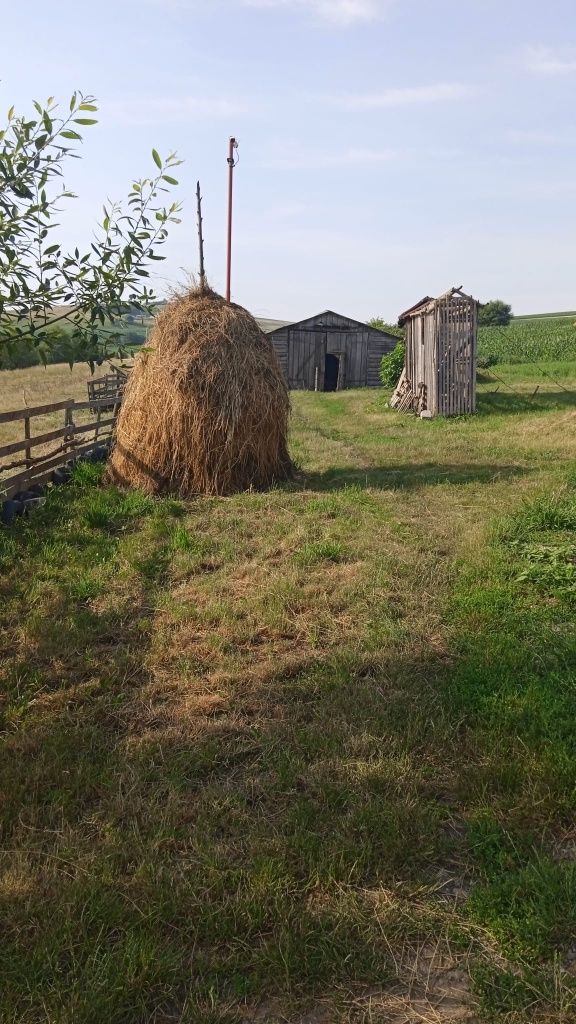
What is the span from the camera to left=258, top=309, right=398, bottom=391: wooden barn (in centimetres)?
3378

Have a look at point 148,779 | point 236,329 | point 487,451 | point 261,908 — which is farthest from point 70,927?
point 487,451

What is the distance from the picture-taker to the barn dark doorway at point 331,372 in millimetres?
35719

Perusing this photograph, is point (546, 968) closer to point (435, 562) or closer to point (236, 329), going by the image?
point (435, 562)

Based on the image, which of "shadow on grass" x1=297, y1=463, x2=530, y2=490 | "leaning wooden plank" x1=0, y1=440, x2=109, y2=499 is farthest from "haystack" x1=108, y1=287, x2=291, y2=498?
"leaning wooden plank" x1=0, y1=440, x2=109, y2=499

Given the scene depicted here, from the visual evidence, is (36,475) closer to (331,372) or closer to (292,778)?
(292,778)

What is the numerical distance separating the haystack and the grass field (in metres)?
2.67

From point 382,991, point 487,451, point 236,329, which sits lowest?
point 382,991

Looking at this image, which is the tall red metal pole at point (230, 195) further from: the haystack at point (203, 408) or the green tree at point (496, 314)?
the green tree at point (496, 314)

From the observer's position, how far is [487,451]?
45.2ft

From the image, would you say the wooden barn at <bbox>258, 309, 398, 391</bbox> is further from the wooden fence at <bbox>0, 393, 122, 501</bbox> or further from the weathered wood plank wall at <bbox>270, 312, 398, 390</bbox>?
the wooden fence at <bbox>0, 393, 122, 501</bbox>

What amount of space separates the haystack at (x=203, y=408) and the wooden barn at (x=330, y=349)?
2305 centimetres

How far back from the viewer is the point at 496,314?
92.4 m

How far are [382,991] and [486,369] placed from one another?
28.9m

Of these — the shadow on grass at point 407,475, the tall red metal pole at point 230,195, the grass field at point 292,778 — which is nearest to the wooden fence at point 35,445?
the grass field at point 292,778
